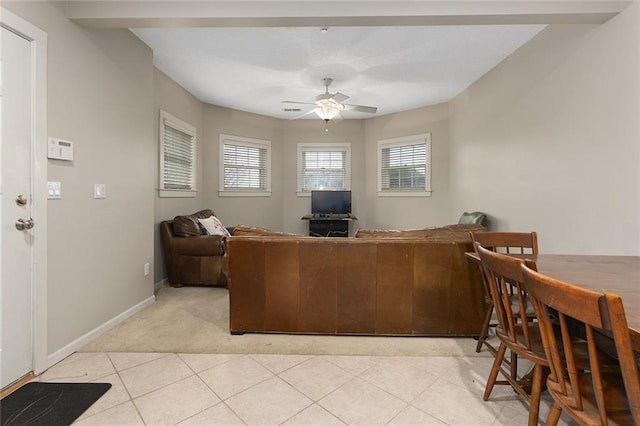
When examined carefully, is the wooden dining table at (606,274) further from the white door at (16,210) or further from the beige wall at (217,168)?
the beige wall at (217,168)

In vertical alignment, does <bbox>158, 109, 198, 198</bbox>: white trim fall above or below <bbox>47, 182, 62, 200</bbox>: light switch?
above

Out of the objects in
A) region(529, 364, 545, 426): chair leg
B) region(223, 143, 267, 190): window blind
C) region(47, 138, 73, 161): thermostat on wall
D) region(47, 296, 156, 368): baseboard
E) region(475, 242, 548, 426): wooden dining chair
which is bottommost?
region(47, 296, 156, 368): baseboard

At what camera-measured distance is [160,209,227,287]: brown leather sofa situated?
11.9ft

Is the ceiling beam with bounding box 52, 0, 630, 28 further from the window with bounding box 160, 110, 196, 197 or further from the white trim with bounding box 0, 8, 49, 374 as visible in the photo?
the window with bounding box 160, 110, 196, 197

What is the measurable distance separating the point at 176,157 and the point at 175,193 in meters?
0.54

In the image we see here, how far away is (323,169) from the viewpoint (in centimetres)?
611

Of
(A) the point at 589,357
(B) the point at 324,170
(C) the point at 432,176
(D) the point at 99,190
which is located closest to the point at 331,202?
(B) the point at 324,170

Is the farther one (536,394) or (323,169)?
(323,169)

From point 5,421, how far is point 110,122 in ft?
7.10

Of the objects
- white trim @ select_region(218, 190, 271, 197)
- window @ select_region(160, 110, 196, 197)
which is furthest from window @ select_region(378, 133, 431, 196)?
window @ select_region(160, 110, 196, 197)

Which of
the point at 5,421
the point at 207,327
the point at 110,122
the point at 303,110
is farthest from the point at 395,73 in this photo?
the point at 5,421

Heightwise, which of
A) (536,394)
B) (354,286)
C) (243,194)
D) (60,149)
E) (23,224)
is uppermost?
(60,149)

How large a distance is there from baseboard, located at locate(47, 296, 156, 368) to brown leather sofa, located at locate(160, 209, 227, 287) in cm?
62

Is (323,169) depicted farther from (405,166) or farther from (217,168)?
(217,168)
